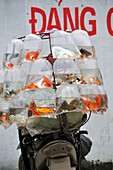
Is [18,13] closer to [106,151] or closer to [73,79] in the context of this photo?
[106,151]

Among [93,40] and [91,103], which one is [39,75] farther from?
[93,40]

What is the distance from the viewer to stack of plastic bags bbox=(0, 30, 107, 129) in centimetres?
181

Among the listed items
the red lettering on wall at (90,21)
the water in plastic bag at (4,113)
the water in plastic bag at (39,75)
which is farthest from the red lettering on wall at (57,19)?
the water in plastic bag at (39,75)

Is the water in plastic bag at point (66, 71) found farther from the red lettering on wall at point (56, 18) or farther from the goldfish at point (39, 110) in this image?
the red lettering on wall at point (56, 18)

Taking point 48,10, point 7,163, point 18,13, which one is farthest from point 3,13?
point 7,163

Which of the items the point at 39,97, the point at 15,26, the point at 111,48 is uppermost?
the point at 15,26

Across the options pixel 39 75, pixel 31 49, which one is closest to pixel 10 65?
pixel 31 49

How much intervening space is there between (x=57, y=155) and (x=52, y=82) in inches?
16.0

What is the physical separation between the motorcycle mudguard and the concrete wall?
6.16 feet

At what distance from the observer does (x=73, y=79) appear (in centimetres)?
188

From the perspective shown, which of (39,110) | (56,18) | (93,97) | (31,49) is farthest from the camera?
(56,18)

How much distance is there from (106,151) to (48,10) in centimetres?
171

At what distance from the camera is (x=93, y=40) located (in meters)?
3.87

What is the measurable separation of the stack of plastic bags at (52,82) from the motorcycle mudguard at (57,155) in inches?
5.2
